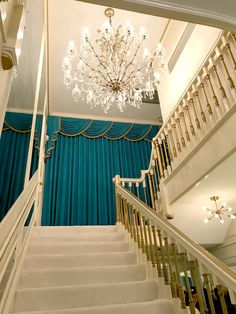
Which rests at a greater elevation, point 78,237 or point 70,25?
point 70,25

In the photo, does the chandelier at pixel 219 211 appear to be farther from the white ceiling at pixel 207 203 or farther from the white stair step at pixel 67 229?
the white stair step at pixel 67 229

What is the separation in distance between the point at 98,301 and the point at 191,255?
108 centimetres

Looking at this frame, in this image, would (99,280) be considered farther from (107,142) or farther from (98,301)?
(107,142)

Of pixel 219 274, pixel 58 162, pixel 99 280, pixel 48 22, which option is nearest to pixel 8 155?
pixel 219 274

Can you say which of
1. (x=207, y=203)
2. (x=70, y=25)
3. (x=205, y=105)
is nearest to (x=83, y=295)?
(x=207, y=203)

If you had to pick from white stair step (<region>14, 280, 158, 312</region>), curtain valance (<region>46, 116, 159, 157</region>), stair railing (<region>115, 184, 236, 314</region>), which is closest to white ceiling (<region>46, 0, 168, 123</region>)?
curtain valance (<region>46, 116, 159, 157</region>)

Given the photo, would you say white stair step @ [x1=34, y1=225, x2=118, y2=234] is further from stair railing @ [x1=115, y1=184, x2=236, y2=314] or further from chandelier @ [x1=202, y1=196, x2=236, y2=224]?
chandelier @ [x1=202, y1=196, x2=236, y2=224]

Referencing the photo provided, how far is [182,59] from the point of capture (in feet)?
17.0

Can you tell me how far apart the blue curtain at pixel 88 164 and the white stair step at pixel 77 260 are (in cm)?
302

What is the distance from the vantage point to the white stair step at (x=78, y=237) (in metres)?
3.74

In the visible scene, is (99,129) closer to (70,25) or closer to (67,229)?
(70,25)

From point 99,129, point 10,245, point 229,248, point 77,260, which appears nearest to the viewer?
point 10,245

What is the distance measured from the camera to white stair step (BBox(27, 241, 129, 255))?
11.1 feet

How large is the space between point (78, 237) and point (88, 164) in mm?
3286
